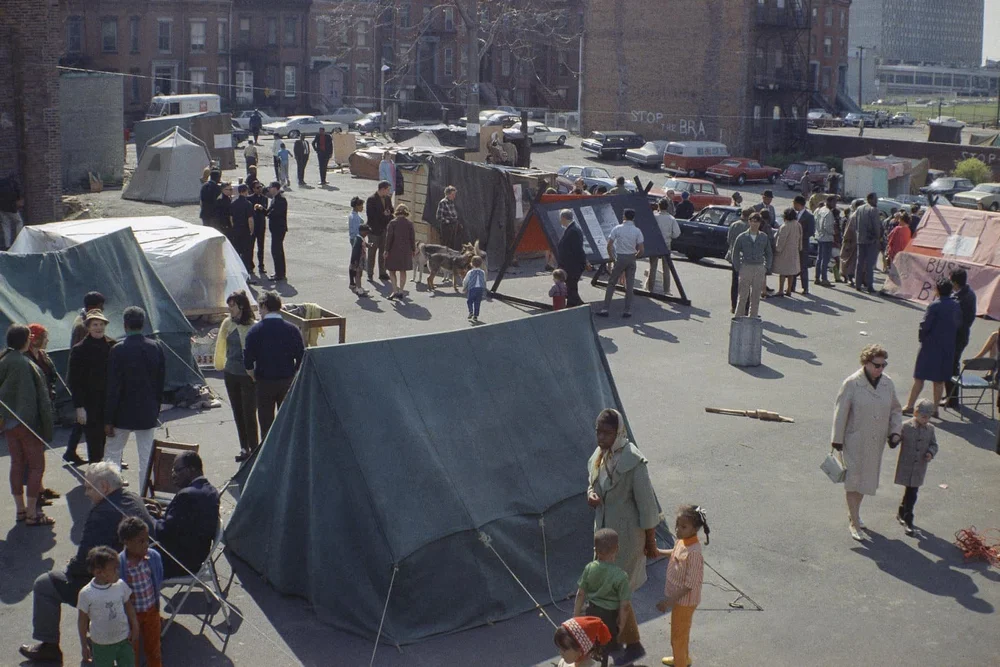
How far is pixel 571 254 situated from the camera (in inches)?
708

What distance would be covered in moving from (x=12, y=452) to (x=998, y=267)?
1686 centimetres

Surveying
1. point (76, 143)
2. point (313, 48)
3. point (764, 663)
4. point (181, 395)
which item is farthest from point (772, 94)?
point (764, 663)

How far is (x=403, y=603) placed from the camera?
7.85 meters

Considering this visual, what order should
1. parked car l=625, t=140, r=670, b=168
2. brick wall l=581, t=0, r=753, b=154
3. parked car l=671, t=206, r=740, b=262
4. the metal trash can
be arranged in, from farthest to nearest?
brick wall l=581, t=0, r=753, b=154, parked car l=625, t=140, r=670, b=168, parked car l=671, t=206, r=740, b=262, the metal trash can

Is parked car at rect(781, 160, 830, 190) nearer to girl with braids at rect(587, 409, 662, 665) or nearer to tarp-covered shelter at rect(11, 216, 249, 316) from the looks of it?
tarp-covered shelter at rect(11, 216, 249, 316)

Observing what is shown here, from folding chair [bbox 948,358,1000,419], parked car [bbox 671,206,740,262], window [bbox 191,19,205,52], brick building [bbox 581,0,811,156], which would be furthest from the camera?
window [bbox 191,19,205,52]

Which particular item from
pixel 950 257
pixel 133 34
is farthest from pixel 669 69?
pixel 950 257

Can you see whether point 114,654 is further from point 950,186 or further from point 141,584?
point 950,186

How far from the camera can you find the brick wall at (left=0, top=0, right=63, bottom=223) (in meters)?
23.9

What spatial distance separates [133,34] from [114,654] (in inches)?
2504

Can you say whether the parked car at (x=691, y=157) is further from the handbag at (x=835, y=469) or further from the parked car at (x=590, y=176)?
the handbag at (x=835, y=469)

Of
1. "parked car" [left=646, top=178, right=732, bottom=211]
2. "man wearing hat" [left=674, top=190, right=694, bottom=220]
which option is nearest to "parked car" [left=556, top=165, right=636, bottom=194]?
"parked car" [left=646, top=178, right=732, bottom=211]

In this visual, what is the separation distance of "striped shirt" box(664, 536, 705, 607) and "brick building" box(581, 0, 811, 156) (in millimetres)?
55365

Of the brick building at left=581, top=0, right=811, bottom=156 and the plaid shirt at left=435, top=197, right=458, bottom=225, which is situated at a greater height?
the brick building at left=581, top=0, right=811, bottom=156
